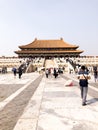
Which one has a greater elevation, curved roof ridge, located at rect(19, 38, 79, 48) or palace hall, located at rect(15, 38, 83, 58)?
curved roof ridge, located at rect(19, 38, 79, 48)

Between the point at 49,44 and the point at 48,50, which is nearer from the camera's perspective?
the point at 48,50

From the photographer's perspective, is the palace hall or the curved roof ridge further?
the curved roof ridge

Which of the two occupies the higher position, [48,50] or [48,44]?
[48,44]

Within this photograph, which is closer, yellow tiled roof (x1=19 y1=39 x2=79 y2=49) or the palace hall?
the palace hall

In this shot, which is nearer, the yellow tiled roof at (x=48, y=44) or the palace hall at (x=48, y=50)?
the palace hall at (x=48, y=50)

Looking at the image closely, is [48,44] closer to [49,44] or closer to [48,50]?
[49,44]

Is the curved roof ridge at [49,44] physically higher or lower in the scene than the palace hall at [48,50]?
higher

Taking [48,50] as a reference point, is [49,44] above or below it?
above

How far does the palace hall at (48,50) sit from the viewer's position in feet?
269

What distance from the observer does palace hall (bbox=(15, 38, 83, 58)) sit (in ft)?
269

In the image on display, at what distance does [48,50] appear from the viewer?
8438cm

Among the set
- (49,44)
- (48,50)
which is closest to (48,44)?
(49,44)

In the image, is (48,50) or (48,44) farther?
(48,44)

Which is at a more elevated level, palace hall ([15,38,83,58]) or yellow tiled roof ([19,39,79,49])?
yellow tiled roof ([19,39,79,49])
